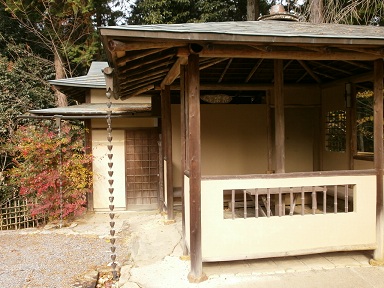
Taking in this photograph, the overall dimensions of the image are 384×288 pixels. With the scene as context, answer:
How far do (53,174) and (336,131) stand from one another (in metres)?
6.52

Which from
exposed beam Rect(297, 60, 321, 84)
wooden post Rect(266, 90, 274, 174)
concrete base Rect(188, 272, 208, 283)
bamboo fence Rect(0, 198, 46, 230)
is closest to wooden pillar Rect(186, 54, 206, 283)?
concrete base Rect(188, 272, 208, 283)

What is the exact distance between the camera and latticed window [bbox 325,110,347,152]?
21.2 ft

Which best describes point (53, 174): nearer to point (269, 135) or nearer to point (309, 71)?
point (269, 135)

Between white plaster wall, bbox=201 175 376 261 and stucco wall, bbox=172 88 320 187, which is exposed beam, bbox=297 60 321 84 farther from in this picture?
white plaster wall, bbox=201 175 376 261

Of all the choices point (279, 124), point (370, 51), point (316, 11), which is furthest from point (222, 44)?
point (316, 11)

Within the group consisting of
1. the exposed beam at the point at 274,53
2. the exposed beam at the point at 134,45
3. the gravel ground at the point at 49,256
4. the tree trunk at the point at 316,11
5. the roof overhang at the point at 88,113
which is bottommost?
the gravel ground at the point at 49,256

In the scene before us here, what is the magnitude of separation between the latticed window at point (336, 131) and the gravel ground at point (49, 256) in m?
5.29

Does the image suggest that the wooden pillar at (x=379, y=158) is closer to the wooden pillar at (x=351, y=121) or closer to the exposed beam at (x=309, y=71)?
the exposed beam at (x=309, y=71)

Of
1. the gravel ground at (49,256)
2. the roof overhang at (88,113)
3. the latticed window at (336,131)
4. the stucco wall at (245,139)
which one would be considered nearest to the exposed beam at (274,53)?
the latticed window at (336,131)

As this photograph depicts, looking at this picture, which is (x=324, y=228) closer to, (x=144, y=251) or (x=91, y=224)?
(x=144, y=251)

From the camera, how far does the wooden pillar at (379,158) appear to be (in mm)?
3965

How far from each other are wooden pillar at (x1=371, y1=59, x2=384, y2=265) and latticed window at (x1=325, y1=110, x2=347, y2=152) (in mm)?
2425

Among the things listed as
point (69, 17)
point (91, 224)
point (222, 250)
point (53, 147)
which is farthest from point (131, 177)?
point (69, 17)

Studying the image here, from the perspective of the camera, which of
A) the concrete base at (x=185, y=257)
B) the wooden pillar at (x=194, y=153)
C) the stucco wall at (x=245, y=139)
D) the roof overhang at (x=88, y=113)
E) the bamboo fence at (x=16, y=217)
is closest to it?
the wooden pillar at (x=194, y=153)
